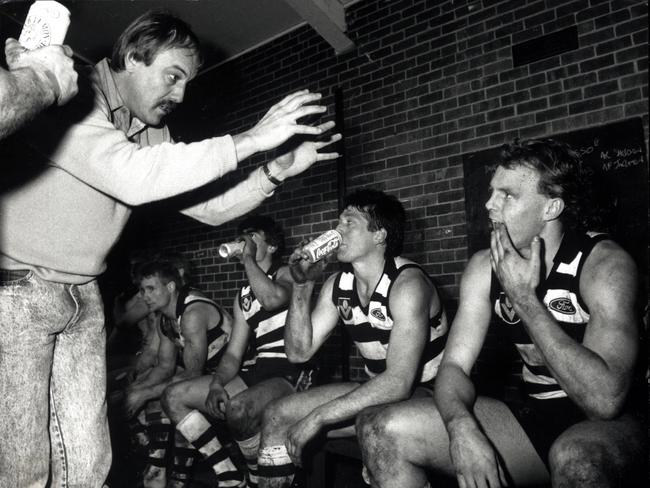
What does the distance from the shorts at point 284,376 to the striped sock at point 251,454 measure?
13.7 inches

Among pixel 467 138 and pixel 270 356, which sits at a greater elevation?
pixel 467 138

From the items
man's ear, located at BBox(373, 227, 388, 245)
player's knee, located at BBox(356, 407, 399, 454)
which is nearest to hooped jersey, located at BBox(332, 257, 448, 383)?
man's ear, located at BBox(373, 227, 388, 245)

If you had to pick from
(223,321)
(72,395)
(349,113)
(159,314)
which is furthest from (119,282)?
(72,395)

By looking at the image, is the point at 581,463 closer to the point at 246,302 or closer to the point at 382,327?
the point at 382,327

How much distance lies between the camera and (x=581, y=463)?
1.27m

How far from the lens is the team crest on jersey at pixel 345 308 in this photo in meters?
2.46

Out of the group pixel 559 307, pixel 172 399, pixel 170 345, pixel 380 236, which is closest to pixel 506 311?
pixel 559 307

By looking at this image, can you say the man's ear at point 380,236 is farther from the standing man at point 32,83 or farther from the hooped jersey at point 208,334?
the standing man at point 32,83

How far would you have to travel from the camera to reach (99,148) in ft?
4.33

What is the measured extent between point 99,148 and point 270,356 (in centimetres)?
193

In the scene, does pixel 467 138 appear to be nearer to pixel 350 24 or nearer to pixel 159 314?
pixel 350 24

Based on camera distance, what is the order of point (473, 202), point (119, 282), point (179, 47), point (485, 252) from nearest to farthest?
point (179, 47)
point (485, 252)
point (473, 202)
point (119, 282)

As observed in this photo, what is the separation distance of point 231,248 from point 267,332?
1.89ft

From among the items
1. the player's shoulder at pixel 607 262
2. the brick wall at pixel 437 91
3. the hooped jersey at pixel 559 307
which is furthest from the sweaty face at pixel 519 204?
the brick wall at pixel 437 91
